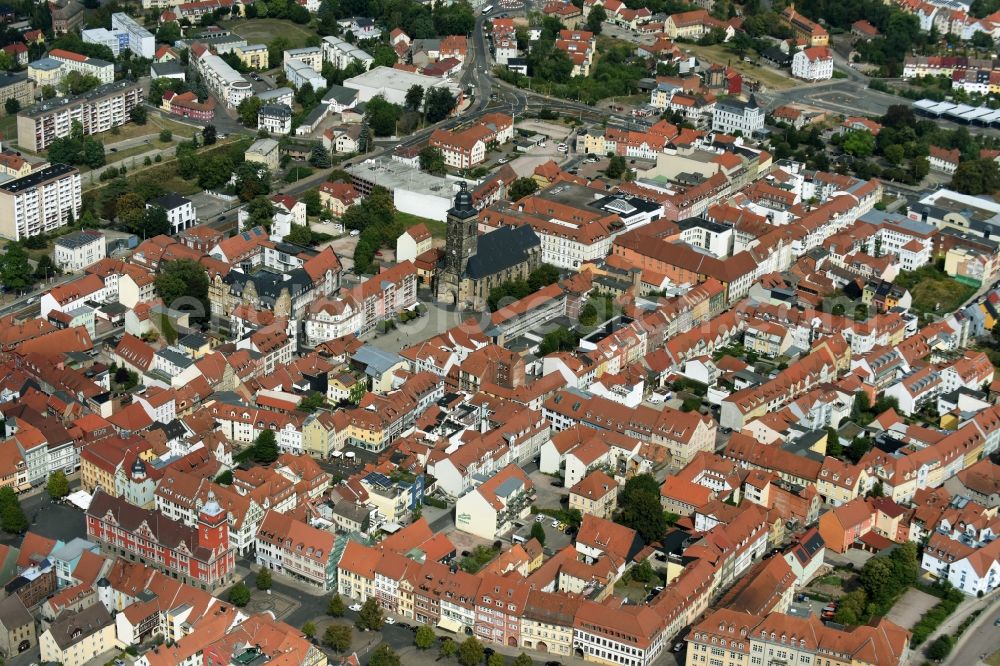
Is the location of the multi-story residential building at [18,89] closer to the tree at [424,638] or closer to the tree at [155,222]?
the tree at [155,222]

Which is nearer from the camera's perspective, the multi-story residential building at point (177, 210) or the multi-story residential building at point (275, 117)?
the multi-story residential building at point (177, 210)

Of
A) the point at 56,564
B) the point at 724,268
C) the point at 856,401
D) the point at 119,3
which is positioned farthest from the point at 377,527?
the point at 119,3

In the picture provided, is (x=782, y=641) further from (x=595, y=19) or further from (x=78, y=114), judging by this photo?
(x=595, y=19)

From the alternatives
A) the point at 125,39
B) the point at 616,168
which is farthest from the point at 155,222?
the point at 125,39

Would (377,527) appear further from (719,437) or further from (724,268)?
(724,268)

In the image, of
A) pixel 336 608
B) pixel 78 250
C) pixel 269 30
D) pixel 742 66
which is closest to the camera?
pixel 336 608

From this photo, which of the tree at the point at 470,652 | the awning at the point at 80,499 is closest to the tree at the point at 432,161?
the awning at the point at 80,499
